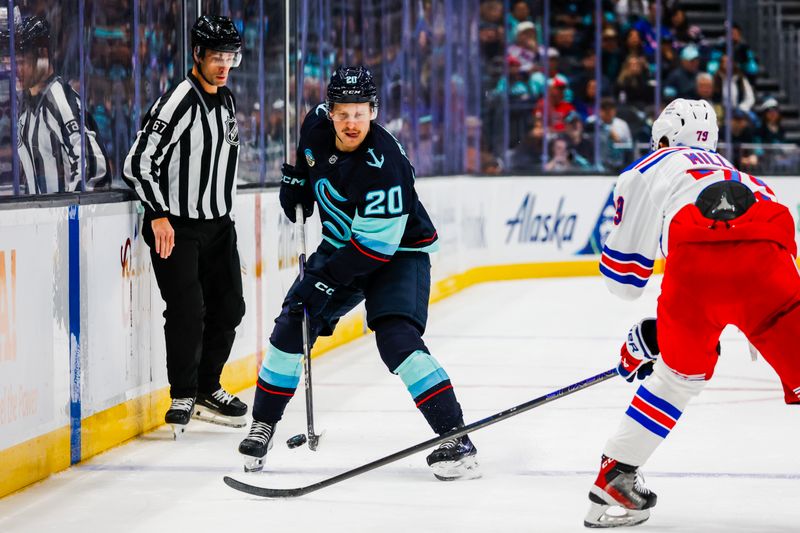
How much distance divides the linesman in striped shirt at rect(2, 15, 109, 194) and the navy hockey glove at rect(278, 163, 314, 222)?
2.40ft

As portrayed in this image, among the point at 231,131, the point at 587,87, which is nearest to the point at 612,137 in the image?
the point at 587,87

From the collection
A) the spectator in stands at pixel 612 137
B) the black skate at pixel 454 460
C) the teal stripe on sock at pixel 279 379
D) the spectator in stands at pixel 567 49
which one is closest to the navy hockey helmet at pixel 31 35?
the teal stripe on sock at pixel 279 379

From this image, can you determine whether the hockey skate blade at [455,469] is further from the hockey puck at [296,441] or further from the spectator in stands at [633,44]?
the spectator in stands at [633,44]

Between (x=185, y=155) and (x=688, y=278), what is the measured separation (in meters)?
1.95

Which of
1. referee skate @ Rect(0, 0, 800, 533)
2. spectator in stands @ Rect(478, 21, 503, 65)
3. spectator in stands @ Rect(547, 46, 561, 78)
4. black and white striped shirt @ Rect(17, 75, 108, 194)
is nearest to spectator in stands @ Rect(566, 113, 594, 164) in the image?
spectator in stands @ Rect(547, 46, 561, 78)

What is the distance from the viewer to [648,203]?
3.10 m

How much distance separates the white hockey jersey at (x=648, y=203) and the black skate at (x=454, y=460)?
85 cm

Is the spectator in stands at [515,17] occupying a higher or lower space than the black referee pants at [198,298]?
higher

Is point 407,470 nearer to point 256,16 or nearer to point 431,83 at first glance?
point 256,16

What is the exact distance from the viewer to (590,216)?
10.7 meters

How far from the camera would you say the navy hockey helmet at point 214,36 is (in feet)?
14.2

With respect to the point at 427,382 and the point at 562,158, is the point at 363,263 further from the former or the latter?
the point at 562,158

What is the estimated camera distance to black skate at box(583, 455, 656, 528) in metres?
3.18

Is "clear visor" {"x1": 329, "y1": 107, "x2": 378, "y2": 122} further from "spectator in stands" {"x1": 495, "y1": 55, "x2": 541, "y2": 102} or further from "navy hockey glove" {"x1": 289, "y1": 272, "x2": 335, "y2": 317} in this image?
"spectator in stands" {"x1": 495, "y1": 55, "x2": 541, "y2": 102}
